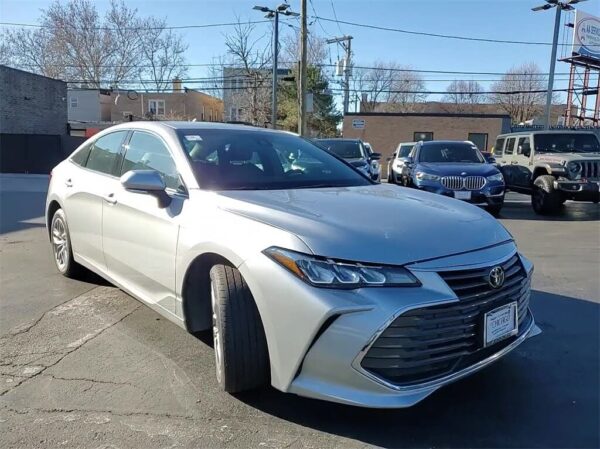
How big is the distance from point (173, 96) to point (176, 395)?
195ft

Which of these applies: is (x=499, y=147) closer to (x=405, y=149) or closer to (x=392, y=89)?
(x=405, y=149)

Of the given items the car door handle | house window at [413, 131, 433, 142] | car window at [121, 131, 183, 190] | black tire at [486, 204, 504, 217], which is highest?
house window at [413, 131, 433, 142]

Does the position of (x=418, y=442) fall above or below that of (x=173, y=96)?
below

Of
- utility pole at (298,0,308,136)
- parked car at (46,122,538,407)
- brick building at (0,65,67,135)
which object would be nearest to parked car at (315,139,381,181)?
utility pole at (298,0,308,136)

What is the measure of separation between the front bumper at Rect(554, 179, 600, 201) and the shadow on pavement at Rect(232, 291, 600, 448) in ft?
27.4

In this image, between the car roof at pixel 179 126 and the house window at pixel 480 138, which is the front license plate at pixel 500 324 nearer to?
the car roof at pixel 179 126

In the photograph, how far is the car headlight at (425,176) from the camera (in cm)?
1038

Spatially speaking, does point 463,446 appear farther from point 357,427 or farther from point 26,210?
point 26,210

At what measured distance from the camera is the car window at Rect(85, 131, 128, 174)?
4410 millimetres

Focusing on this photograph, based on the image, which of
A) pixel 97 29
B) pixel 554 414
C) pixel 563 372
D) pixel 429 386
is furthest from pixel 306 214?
pixel 97 29

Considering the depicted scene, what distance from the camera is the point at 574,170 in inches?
424

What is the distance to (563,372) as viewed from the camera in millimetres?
3275

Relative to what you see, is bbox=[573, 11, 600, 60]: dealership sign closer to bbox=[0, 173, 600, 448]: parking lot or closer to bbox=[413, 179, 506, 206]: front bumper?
bbox=[413, 179, 506, 206]: front bumper

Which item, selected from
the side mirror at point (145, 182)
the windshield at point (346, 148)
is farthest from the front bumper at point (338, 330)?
the windshield at point (346, 148)
